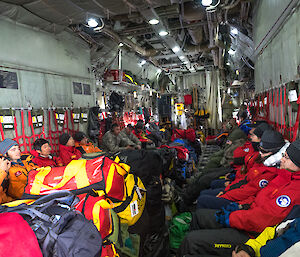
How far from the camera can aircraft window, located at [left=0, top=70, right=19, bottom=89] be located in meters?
3.50

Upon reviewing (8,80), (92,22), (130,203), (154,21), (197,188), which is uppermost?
(154,21)

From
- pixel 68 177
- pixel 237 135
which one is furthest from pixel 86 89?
pixel 68 177

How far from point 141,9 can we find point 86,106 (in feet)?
8.85

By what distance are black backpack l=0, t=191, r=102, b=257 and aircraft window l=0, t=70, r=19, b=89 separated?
282 cm

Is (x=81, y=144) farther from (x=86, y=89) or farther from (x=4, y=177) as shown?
(x=4, y=177)

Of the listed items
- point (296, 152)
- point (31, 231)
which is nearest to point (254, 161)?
point (296, 152)

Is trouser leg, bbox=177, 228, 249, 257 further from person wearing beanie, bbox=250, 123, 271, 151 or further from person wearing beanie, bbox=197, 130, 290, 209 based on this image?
person wearing beanie, bbox=250, 123, 271, 151

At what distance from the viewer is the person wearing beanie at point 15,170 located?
8.63 ft

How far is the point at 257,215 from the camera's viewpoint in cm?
194

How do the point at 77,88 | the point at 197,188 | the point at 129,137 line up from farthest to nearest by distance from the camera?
1. the point at 129,137
2. the point at 77,88
3. the point at 197,188

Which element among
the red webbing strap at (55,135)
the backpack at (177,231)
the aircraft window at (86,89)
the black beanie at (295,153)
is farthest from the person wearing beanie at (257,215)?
the aircraft window at (86,89)

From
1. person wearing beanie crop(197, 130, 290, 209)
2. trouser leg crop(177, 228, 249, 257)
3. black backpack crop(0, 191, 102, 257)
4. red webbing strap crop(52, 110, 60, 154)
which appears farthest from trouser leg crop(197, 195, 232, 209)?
red webbing strap crop(52, 110, 60, 154)

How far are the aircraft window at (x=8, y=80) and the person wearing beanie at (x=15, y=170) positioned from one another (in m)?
1.18

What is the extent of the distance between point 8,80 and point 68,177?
266 cm
